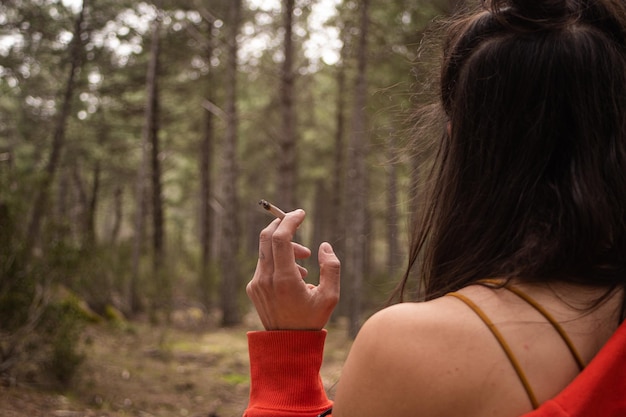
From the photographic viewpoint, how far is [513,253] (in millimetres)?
1087

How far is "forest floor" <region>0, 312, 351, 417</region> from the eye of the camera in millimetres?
5785

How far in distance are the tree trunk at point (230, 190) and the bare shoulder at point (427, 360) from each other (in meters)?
12.6

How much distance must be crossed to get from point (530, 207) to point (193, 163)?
25.9m

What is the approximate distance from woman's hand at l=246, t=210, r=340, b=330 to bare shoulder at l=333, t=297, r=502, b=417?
1.16ft

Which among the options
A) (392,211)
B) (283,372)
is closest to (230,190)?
(392,211)

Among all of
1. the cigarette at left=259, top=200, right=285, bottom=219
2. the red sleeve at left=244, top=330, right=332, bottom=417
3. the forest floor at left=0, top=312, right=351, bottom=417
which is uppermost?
the cigarette at left=259, top=200, right=285, bottom=219

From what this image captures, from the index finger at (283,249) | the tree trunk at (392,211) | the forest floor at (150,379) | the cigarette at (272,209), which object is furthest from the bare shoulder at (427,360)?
the forest floor at (150,379)

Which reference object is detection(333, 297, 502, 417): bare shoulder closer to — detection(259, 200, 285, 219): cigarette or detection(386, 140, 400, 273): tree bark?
detection(259, 200, 285, 219): cigarette

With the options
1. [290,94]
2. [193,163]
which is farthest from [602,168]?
[193,163]

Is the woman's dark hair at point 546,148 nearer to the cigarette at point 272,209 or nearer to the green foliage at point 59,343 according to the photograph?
the cigarette at point 272,209

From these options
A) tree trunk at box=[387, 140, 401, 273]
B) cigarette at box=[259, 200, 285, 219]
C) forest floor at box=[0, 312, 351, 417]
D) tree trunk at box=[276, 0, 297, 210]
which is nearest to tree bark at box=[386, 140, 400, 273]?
tree trunk at box=[387, 140, 401, 273]

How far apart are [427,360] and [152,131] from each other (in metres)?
18.2

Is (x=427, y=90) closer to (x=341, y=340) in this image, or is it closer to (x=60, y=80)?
(x=341, y=340)

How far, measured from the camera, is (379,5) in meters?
13.0
